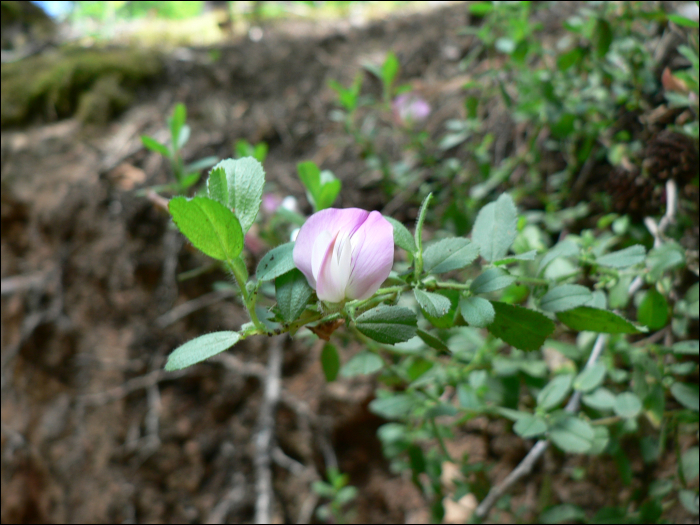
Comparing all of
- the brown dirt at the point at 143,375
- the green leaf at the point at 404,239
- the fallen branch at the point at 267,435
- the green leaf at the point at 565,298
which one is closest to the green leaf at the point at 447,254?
the green leaf at the point at 404,239

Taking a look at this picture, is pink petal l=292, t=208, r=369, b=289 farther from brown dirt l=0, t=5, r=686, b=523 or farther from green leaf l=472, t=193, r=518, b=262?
brown dirt l=0, t=5, r=686, b=523

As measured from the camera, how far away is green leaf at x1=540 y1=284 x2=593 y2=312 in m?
0.48

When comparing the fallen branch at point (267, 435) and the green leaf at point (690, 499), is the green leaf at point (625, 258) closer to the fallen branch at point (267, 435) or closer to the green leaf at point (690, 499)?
the green leaf at point (690, 499)

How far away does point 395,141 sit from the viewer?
1.44 metres

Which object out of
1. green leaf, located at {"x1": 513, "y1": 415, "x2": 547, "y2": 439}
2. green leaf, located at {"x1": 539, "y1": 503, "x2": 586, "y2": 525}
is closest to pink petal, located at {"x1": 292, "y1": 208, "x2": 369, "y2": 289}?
green leaf, located at {"x1": 513, "y1": 415, "x2": 547, "y2": 439}

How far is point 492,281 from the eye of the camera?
1.49ft

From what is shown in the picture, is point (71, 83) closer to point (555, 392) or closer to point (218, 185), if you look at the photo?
point (218, 185)

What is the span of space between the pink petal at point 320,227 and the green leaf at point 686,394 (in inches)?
23.2

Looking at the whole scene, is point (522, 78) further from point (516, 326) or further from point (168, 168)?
point (168, 168)

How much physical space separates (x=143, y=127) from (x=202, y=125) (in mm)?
196

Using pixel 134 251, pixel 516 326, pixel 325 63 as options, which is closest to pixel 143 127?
pixel 134 251

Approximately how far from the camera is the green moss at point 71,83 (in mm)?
1421

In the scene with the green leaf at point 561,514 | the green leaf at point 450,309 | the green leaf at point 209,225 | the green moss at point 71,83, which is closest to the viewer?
the green leaf at point 209,225

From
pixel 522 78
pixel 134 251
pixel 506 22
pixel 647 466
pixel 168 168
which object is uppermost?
pixel 506 22
